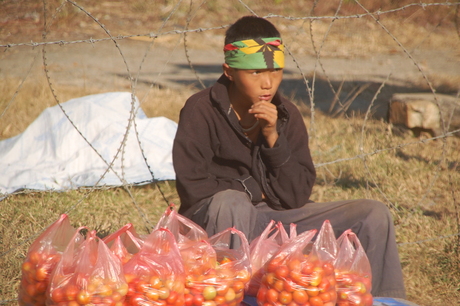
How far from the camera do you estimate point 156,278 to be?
6.04 feet

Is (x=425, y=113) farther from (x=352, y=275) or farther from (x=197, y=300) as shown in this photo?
(x=197, y=300)

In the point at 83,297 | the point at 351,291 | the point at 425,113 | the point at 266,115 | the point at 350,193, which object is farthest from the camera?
the point at 425,113

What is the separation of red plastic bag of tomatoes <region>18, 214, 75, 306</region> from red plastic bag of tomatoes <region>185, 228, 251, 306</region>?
0.54 m

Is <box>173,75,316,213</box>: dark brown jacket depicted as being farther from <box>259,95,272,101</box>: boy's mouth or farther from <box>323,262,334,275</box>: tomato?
<box>323,262,334,275</box>: tomato

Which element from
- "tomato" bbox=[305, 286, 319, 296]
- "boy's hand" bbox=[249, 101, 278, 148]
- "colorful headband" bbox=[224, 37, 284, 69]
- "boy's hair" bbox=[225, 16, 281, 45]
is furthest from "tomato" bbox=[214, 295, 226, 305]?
"boy's hair" bbox=[225, 16, 281, 45]

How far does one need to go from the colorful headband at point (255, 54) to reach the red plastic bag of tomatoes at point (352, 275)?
33.8 inches

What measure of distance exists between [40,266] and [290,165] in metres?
1.20

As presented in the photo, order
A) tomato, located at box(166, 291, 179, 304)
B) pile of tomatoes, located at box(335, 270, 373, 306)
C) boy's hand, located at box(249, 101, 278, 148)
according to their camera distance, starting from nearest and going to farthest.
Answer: tomato, located at box(166, 291, 179, 304)
pile of tomatoes, located at box(335, 270, 373, 306)
boy's hand, located at box(249, 101, 278, 148)

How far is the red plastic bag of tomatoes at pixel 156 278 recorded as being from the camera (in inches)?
72.1

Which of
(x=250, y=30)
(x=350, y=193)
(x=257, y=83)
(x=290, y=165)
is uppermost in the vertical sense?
(x=250, y=30)

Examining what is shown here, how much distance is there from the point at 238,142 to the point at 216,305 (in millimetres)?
839

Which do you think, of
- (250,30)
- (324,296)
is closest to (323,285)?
(324,296)

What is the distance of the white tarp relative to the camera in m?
4.06

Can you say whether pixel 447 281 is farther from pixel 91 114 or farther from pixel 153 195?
pixel 91 114
